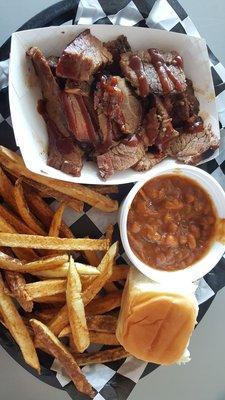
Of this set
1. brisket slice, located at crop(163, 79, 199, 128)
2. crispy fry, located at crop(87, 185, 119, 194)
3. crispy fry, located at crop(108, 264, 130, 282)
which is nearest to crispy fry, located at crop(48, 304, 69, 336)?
crispy fry, located at crop(108, 264, 130, 282)

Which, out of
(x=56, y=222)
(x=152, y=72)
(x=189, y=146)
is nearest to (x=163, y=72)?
(x=152, y=72)

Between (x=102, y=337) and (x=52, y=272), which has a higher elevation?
(x=52, y=272)

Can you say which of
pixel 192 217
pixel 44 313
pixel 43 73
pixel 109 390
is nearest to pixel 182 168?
pixel 192 217

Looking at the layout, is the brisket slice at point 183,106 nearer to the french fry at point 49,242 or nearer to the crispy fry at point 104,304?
the french fry at point 49,242

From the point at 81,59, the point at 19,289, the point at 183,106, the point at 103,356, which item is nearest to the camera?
the point at 81,59

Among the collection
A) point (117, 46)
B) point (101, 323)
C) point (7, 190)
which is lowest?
point (101, 323)

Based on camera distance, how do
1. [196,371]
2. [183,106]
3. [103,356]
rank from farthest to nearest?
[196,371], [103,356], [183,106]

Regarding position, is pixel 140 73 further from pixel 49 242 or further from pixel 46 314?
pixel 46 314

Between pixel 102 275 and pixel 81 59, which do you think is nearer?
pixel 81 59
